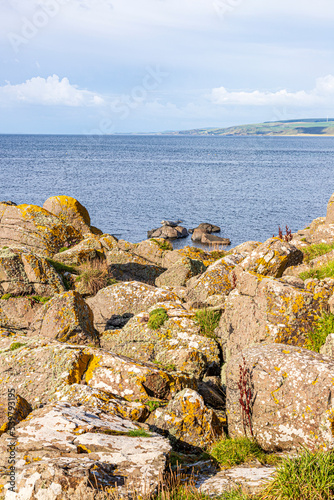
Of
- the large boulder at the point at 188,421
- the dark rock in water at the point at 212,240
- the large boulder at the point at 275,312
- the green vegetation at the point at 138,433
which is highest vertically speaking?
the large boulder at the point at 275,312

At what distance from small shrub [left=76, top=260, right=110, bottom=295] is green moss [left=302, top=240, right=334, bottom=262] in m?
9.30

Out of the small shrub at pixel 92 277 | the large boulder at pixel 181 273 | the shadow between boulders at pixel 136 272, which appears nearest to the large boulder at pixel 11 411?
the small shrub at pixel 92 277

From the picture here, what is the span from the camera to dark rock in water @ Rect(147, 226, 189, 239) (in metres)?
54.9

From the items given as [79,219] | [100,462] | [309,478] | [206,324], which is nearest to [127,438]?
[100,462]

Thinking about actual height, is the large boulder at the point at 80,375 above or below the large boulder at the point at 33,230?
below

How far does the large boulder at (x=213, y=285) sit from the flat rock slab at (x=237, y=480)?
879cm

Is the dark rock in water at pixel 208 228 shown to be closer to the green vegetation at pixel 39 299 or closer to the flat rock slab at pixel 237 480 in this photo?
the green vegetation at pixel 39 299

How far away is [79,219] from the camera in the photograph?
96.8 feet

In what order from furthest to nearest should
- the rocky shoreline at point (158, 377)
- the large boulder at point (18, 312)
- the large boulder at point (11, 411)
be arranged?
the large boulder at point (18, 312), the large boulder at point (11, 411), the rocky shoreline at point (158, 377)

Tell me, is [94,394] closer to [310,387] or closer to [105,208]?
[310,387]

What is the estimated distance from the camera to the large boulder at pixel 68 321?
44.6 ft

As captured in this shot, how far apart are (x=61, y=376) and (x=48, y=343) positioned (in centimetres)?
165

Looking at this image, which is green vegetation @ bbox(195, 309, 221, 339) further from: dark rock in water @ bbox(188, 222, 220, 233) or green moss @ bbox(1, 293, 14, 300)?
dark rock in water @ bbox(188, 222, 220, 233)

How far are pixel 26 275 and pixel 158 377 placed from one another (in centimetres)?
992
